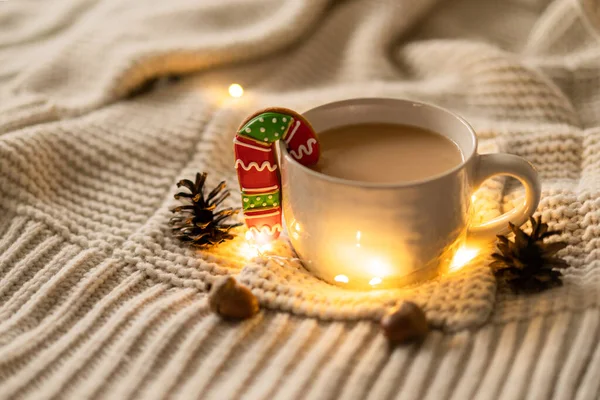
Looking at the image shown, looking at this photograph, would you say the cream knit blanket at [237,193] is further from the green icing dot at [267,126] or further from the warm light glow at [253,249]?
the green icing dot at [267,126]

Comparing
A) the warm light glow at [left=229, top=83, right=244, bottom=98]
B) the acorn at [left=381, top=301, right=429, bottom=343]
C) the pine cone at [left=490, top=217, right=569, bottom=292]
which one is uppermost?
the warm light glow at [left=229, top=83, right=244, bottom=98]

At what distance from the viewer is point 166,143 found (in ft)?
2.59

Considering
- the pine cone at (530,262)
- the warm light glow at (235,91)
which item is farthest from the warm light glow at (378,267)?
the warm light glow at (235,91)

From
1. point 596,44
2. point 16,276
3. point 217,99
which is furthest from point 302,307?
point 596,44

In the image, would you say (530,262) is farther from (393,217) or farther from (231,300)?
(231,300)

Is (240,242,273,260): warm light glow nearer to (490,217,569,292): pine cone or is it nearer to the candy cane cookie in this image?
the candy cane cookie

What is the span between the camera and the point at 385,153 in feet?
1.99

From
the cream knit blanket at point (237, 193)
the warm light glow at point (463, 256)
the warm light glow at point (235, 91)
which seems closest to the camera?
the cream knit blanket at point (237, 193)

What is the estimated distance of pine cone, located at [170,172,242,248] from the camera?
653 millimetres

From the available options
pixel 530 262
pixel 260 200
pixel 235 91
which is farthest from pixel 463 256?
pixel 235 91

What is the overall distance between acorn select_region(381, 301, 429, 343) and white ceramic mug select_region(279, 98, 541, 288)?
5 centimetres

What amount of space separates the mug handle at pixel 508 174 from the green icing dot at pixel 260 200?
190 millimetres

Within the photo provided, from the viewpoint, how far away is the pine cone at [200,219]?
65 centimetres

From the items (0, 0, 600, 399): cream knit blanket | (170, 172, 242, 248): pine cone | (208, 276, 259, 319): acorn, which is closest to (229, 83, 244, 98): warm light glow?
(0, 0, 600, 399): cream knit blanket
